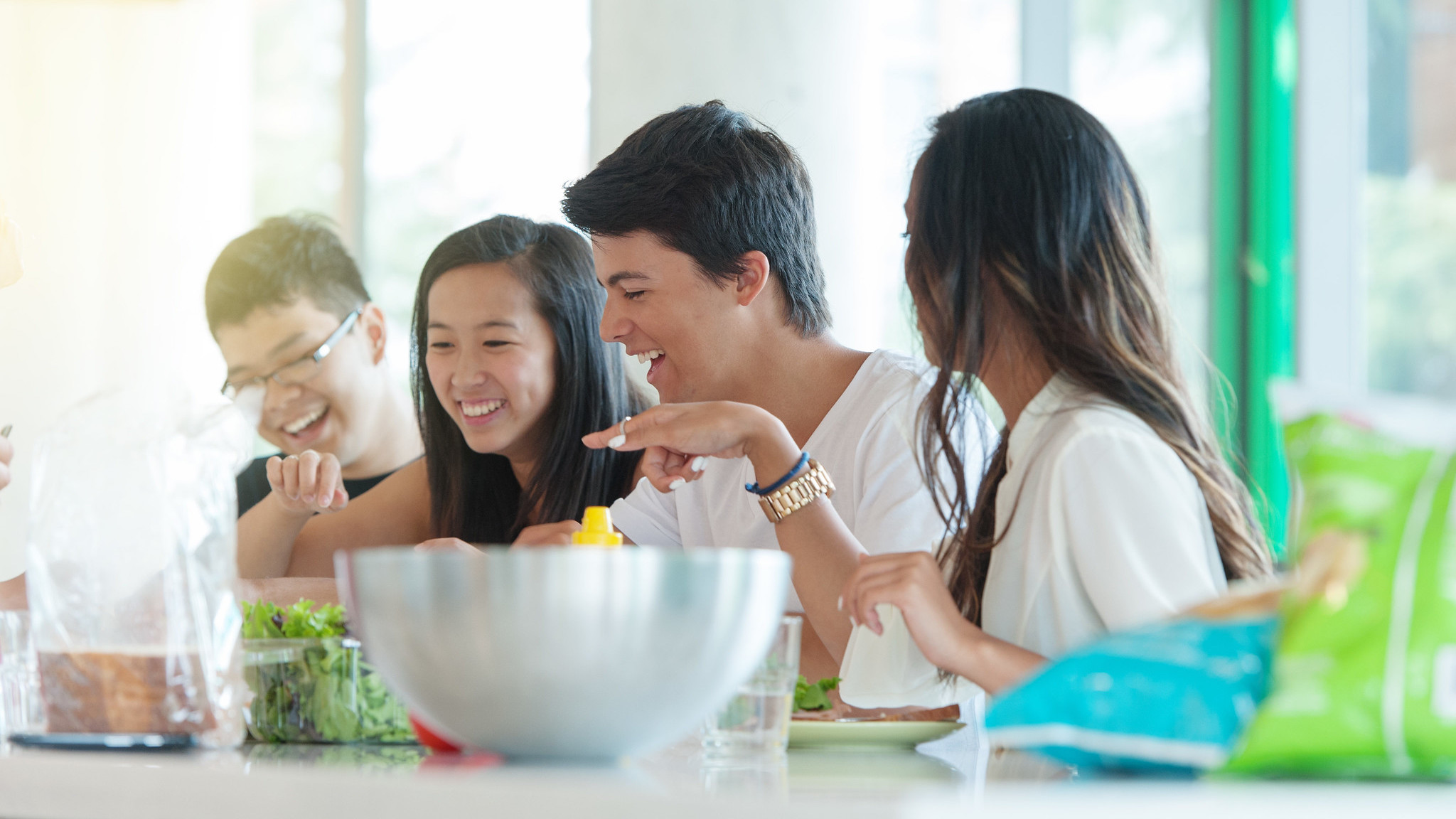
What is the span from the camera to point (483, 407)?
6.52 feet

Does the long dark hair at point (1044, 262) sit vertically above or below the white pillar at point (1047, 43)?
below

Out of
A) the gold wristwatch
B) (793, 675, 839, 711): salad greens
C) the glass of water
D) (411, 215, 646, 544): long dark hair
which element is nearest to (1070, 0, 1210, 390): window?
(411, 215, 646, 544): long dark hair

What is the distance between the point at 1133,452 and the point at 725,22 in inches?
87.4

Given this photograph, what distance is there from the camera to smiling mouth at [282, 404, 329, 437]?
7.91 ft

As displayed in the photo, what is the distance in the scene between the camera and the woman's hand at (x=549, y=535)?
1548 mm

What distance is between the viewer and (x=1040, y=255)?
→ 108cm

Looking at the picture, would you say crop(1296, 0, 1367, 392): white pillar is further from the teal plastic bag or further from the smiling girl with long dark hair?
the teal plastic bag

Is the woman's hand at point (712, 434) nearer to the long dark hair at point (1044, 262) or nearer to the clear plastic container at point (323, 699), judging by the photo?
the long dark hair at point (1044, 262)

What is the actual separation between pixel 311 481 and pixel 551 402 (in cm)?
37

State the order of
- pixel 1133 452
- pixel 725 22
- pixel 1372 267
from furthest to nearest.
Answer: pixel 1372 267 → pixel 725 22 → pixel 1133 452

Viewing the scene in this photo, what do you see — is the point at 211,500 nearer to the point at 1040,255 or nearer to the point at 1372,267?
the point at 1040,255

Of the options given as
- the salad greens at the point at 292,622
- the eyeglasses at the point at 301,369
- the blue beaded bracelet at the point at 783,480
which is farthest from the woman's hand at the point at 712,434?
the eyeglasses at the point at 301,369

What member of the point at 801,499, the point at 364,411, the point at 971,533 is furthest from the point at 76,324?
the point at 971,533

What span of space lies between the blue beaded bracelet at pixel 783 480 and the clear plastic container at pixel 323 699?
0.58 meters
